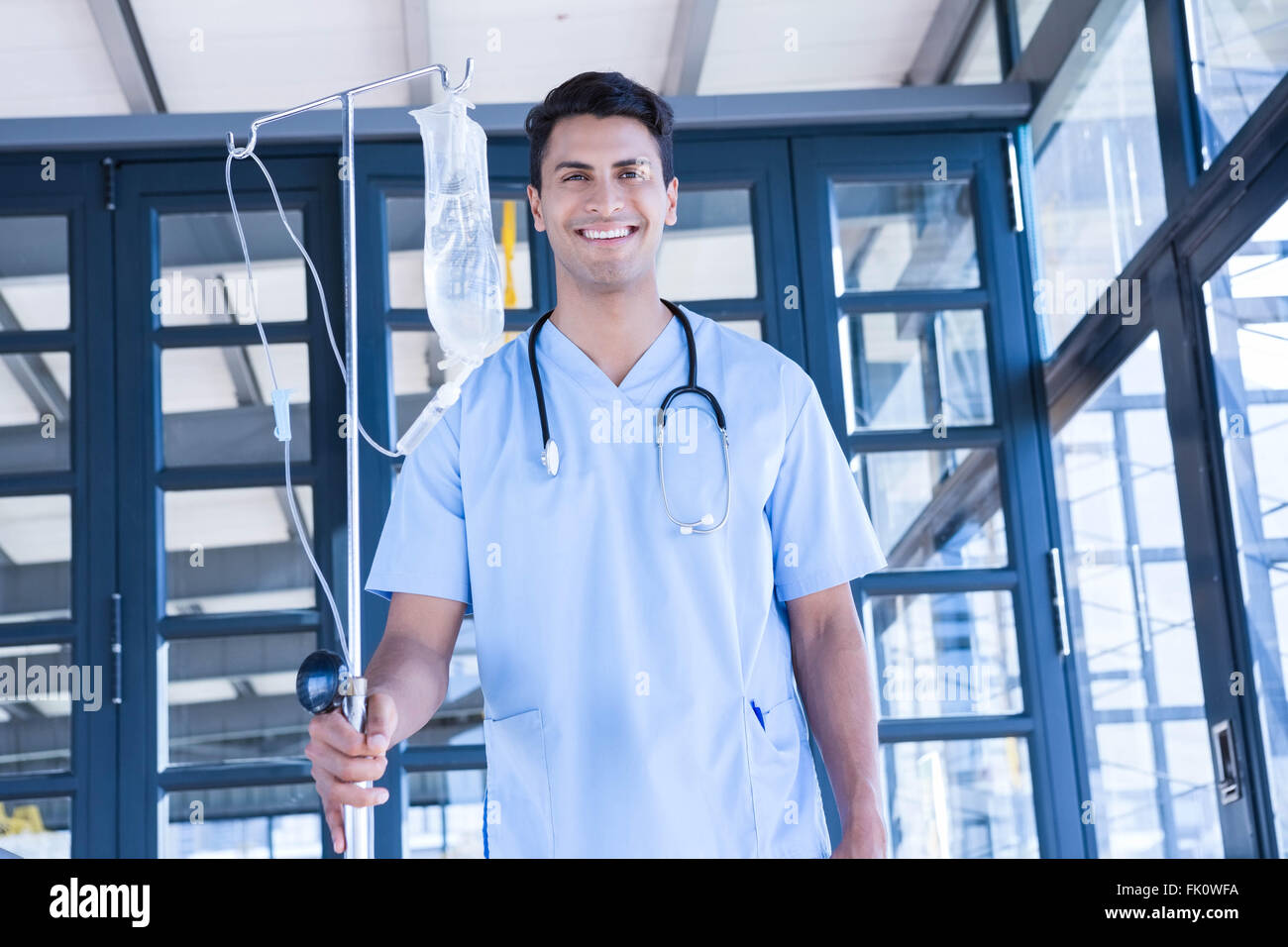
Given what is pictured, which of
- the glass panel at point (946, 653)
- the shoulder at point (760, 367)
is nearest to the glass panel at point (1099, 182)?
the glass panel at point (946, 653)

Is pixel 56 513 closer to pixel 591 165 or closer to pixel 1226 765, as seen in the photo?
pixel 591 165

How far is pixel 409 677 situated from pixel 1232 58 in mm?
1805

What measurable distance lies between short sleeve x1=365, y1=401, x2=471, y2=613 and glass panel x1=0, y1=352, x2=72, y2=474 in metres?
1.79

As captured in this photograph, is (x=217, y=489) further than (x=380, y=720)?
Yes

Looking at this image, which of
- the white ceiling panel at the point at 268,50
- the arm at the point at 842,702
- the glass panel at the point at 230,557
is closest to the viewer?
the arm at the point at 842,702

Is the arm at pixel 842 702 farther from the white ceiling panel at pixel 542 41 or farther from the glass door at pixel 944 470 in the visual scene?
the white ceiling panel at pixel 542 41

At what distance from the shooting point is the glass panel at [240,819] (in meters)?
2.85

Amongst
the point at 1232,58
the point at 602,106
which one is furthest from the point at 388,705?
the point at 1232,58

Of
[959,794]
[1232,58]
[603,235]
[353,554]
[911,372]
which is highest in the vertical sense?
[1232,58]

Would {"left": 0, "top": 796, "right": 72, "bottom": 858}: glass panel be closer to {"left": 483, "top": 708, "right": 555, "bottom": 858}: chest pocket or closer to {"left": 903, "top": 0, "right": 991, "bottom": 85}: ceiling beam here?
{"left": 483, "top": 708, "right": 555, "bottom": 858}: chest pocket

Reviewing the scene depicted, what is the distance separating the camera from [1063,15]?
2.95 m

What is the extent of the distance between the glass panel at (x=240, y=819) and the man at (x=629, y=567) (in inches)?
64.7

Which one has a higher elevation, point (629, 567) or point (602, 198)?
point (602, 198)

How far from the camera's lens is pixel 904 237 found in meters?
3.17
